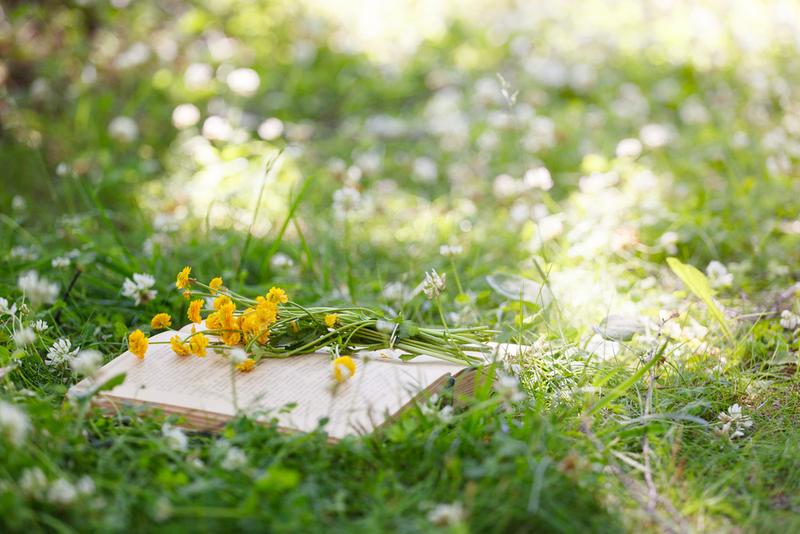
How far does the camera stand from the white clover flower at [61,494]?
1.21 m

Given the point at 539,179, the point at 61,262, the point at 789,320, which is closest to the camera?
the point at 789,320

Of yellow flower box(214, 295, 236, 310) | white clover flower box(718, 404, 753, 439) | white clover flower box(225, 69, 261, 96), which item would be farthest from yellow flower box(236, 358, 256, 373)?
white clover flower box(225, 69, 261, 96)

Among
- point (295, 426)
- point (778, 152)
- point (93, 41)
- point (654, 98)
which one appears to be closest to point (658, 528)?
point (295, 426)

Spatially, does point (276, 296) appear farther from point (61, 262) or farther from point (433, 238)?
point (433, 238)

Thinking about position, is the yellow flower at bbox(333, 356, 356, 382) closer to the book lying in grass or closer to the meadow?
A: the book lying in grass

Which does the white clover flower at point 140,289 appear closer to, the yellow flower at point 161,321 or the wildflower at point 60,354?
the yellow flower at point 161,321

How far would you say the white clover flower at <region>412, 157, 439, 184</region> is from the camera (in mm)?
3379

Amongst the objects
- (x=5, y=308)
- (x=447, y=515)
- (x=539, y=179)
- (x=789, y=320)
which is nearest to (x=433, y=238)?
(x=539, y=179)

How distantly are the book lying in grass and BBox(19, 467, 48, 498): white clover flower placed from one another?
260 mm

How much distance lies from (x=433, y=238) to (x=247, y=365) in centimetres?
128

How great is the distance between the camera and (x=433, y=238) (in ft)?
9.31

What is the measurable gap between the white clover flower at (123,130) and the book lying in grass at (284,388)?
6.31ft

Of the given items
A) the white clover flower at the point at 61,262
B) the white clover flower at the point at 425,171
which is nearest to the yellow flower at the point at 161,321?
the white clover flower at the point at 61,262

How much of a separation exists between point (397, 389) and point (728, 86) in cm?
329
